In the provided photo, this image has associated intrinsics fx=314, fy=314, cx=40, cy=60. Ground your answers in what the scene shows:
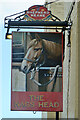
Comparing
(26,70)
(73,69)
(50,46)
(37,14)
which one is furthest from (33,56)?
(73,69)

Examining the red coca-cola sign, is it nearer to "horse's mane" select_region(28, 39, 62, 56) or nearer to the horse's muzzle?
"horse's mane" select_region(28, 39, 62, 56)

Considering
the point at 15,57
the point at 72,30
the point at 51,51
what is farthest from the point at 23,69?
the point at 72,30

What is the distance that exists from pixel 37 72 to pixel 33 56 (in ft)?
1.54

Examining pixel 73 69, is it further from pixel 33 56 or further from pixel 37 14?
pixel 37 14

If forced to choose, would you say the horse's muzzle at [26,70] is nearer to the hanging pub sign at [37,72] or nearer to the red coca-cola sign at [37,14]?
the hanging pub sign at [37,72]

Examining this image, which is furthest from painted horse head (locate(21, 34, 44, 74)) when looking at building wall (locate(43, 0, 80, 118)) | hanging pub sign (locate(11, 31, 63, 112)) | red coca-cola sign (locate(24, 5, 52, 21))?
building wall (locate(43, 0, 80, 118))

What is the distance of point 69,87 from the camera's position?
32.8ft

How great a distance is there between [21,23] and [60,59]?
1.51m

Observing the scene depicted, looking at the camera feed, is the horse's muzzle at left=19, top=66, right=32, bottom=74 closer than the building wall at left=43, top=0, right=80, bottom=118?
Yes

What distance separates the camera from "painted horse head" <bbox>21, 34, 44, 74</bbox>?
333 inches

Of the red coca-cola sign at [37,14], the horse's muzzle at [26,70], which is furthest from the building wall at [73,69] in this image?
the horse's muzzle at [26,70]

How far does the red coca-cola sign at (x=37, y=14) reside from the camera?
8875mm

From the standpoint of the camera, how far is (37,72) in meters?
8.41

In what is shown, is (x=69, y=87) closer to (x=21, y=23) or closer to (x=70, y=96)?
(x=70, y=96)
